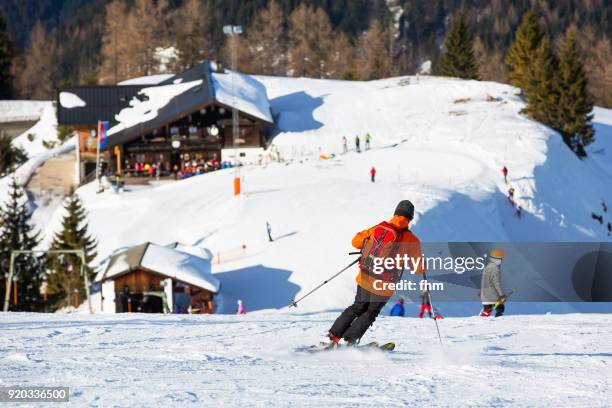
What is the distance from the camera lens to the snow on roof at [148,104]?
54406 millimetres

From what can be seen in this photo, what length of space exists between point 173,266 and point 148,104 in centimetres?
3207

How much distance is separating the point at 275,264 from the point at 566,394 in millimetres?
21741

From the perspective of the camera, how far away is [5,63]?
9319 cm

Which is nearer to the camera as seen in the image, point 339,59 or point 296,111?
point 296,111

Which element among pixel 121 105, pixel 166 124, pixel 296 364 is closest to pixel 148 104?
pixel 121 105

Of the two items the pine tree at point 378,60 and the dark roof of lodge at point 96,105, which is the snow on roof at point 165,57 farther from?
the dark roof of lodge at point 96,105

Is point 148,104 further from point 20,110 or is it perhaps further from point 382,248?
point 382,248

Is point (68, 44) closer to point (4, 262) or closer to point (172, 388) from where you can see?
point (4, 262)

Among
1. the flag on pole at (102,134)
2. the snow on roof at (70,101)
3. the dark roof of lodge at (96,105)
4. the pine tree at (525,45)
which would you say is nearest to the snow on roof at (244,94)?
the dark roof of lodge at (96,105)

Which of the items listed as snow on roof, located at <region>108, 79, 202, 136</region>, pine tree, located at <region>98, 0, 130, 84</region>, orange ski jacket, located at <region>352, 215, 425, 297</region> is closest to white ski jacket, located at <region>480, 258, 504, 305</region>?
orange ski jacket, located at <region>352, 215, 425, 297</region>

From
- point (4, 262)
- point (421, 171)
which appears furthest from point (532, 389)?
point (421, 171)

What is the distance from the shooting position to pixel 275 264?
2919cm

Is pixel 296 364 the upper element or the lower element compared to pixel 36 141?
lower

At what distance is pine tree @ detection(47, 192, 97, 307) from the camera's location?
104ft
